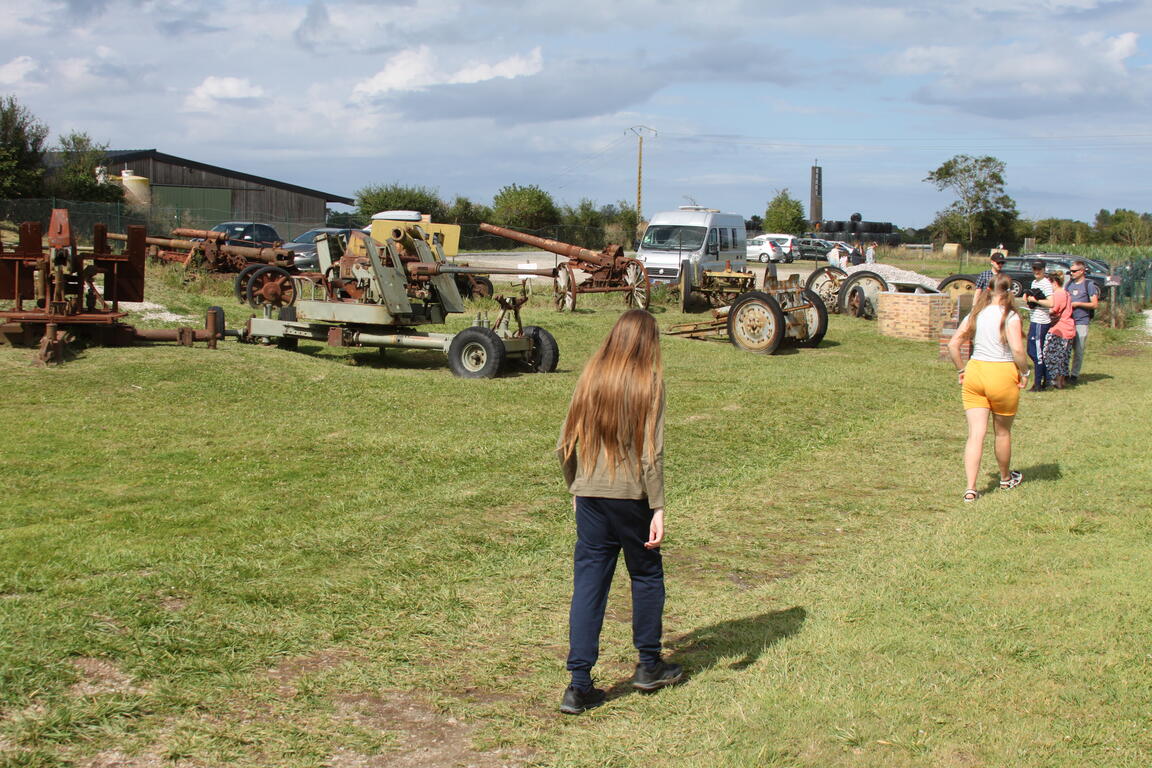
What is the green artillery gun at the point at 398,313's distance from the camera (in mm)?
13812

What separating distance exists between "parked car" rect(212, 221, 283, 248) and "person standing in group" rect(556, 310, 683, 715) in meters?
21.3

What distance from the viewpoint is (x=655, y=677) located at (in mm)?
4559

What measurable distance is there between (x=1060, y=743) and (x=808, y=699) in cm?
91

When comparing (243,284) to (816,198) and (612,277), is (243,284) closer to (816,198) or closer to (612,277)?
(612,277)


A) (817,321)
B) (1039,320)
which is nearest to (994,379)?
(1039,320)

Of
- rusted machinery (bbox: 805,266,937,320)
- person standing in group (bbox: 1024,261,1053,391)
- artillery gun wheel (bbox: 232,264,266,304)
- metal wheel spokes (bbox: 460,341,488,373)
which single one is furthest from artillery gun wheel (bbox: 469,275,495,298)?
person standing in group (bbox: 1024,261,1053,391)

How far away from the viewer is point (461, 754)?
3951 mm

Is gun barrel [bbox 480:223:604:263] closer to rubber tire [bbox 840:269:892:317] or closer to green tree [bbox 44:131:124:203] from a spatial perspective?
rubber tire [bbox 840:269:892:317]

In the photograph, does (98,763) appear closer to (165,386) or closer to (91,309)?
(165,386)

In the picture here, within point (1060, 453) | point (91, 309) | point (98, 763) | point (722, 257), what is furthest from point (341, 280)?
point (722, 257)

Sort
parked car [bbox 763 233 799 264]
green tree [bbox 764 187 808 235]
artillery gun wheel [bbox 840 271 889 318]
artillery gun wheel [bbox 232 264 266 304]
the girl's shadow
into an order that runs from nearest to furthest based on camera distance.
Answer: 1. the girl's shadow
2. artillery gun wheel [bbox 232 264 266 304]
3. artillery gun wheel [bbox 840 271 889 318]
4. parked car [bbox 763 233 799 264]
5. green tree [bbox 764 187 808 235]

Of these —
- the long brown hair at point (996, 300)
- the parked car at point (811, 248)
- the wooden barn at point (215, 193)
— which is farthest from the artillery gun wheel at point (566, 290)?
the parked car at point (811, 248)

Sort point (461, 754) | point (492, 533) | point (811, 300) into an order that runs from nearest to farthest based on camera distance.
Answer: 1. point (461, 754)
2. point (492, 533)
3. point (811, 300)

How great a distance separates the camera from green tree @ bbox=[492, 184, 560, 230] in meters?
55.7
